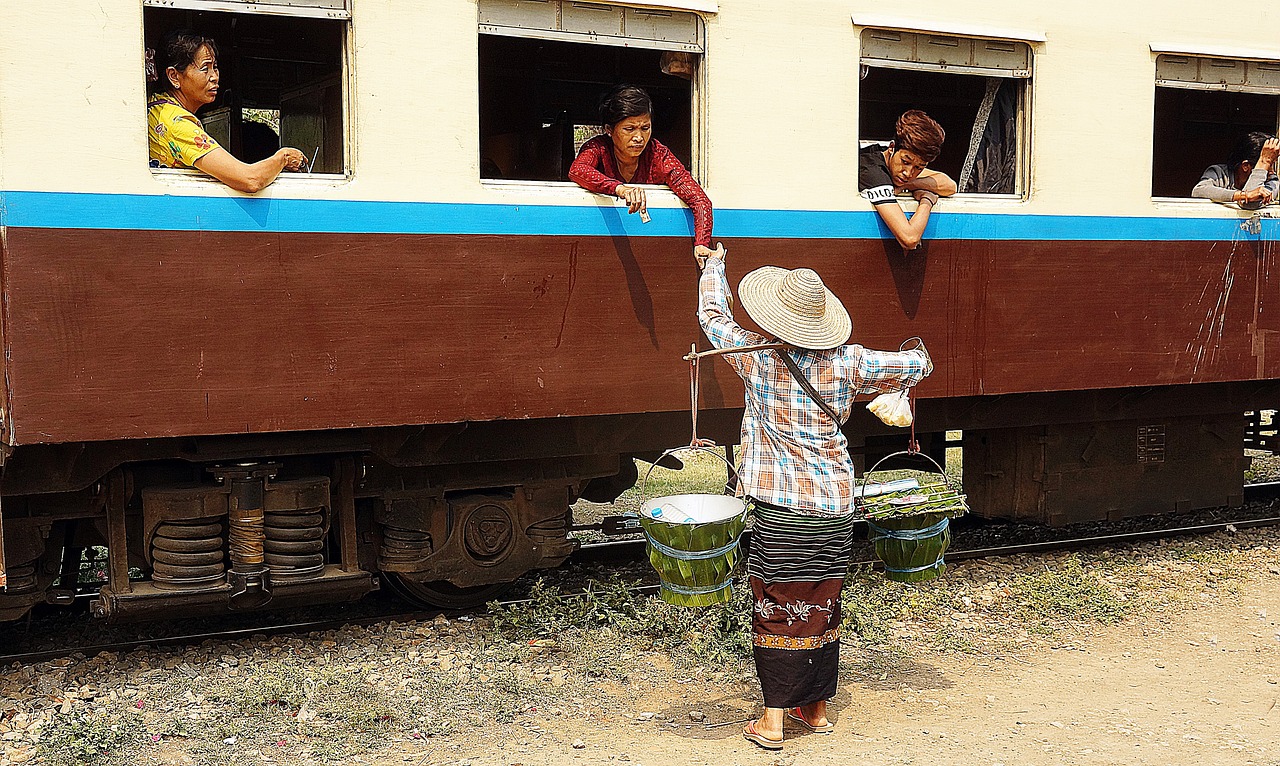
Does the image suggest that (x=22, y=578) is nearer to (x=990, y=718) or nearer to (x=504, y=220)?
(x=504, y=220)

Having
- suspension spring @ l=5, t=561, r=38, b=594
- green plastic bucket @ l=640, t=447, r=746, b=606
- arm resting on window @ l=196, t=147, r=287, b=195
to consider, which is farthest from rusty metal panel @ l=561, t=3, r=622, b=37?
suspension spring @ l=5, t=561, r=38, b=594

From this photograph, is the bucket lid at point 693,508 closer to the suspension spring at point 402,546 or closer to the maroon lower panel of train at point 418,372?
the maroon lower panel of train at point 418,372

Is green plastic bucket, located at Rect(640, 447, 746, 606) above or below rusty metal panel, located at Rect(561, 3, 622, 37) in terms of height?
below

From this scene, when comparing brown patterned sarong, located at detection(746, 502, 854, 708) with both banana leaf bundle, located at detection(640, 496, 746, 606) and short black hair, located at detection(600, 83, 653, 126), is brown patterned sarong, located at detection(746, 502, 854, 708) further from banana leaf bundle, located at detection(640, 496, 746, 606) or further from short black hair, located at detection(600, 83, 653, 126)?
short black hair, located at detection(600, 83, 653, 126)

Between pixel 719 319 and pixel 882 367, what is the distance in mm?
599

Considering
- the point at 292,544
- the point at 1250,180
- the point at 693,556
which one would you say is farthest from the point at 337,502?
the point at 1250,180

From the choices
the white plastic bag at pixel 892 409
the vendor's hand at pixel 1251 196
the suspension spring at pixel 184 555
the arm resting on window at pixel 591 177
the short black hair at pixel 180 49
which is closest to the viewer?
the white plastic bag at pixel 892 409

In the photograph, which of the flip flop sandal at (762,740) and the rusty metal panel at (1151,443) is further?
the rusty metal panel at (1151,443)

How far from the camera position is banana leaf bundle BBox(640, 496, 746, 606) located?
4.67m

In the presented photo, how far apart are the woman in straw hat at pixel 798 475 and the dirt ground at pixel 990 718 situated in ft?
0.99

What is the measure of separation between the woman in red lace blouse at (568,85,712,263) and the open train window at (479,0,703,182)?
0.47ft

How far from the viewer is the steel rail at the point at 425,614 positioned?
5.29 m

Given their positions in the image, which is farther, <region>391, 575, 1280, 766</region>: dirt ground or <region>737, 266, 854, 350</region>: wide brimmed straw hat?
<region>391, 575, 1280, 766</region>: dirt ground

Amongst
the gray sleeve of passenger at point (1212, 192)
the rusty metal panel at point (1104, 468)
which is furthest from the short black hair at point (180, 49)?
the gray sleeve of passenger at point (1212, 192)
